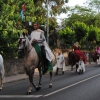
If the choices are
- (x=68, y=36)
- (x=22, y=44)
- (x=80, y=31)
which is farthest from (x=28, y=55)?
(x=80, y=31)

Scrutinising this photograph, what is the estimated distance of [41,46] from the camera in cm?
1241

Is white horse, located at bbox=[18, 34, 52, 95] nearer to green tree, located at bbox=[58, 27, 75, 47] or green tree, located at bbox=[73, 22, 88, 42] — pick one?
green tree, located at bbox=[58, 27, 75, 47]

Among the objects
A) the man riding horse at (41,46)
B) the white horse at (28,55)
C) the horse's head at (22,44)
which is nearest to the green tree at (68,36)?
the man riding horse at (41,46)

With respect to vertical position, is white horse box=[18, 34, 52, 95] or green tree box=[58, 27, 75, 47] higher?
green tree box=[58, 27, 75, 47]

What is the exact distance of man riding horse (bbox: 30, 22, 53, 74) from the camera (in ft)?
39.9

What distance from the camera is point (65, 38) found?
3675cm

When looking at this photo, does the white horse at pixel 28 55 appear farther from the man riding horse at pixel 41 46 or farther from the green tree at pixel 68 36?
the green tree at pixel 68 36

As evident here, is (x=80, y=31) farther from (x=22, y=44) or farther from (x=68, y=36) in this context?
(x=22, y=44)

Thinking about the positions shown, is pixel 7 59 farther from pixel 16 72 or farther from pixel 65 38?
pixel 65 38

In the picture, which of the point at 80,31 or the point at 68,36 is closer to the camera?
the point at 68,36

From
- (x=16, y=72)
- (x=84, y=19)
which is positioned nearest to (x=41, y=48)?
(x=16, y=72)

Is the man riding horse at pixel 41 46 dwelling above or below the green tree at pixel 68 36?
below

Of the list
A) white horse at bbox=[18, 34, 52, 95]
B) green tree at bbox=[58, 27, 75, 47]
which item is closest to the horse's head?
white horse at bbox=[18, 34, 52, 95]

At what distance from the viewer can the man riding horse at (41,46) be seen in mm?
12156
